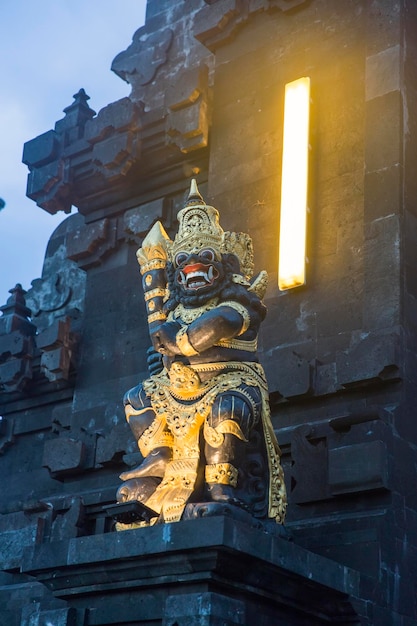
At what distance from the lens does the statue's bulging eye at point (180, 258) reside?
1275 centimetres

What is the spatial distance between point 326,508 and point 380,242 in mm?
3453

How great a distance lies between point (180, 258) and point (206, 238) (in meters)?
0.37

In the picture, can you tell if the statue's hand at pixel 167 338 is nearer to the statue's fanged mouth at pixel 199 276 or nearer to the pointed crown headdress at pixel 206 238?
the statue's fanged mouth at pixel 199 276

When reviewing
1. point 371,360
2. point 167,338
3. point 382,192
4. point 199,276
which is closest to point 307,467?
point 371,360

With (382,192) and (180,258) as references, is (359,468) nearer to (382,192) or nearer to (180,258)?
(180,258)

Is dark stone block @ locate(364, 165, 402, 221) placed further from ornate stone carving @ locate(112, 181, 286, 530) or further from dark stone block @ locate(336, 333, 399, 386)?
ornate stone carving @ locate(112, 181, 286, 530)

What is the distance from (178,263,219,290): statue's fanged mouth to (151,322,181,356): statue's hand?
46 cm

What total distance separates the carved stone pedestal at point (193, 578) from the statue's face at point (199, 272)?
288 centimetres

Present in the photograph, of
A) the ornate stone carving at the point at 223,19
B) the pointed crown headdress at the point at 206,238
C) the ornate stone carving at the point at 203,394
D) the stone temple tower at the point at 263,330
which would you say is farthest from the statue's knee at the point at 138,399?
the ornate stone carving at the point at 223,19

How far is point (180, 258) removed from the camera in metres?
12.8

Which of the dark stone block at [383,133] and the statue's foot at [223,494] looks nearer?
the statue's foot at [223,494]

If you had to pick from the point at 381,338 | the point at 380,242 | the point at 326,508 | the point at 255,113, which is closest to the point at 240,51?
the point at 255,113

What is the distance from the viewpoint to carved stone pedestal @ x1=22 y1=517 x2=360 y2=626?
34.3 feet

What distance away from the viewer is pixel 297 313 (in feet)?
49.3
